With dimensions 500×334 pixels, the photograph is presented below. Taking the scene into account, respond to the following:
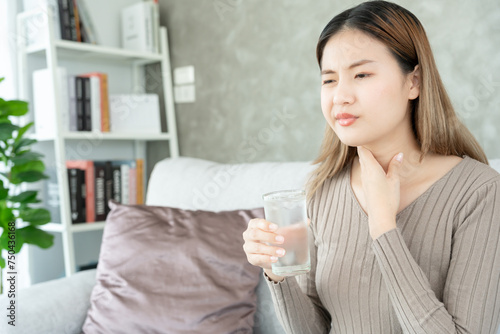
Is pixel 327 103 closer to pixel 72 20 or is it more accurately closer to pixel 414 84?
pixel 414 84

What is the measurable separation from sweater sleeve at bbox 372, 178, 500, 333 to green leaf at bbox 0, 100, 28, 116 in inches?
68.0

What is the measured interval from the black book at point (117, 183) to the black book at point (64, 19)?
2.37 ft

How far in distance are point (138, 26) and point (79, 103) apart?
60 cm

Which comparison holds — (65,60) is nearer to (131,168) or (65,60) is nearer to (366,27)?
(131,168)

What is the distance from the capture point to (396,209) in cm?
107

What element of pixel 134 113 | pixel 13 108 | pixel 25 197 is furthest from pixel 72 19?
pixel 25 197

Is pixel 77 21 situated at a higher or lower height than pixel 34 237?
higher

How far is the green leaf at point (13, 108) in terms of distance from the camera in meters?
2.17

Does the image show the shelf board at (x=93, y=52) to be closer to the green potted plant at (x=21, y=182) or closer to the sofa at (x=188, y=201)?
the green potted plant at (x=21, y=182)

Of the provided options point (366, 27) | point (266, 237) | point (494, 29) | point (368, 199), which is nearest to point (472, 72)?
point (494, 29)

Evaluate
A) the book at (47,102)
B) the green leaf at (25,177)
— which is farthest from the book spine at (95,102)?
the green leaf at (25,177)

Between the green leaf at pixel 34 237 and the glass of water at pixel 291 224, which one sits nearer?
the glass of water at pixel 291 224

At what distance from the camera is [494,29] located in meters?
1.76

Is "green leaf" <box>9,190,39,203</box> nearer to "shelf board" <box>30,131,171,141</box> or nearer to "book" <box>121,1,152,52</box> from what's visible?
"shelf board" <box>30,131,171,141</box>
